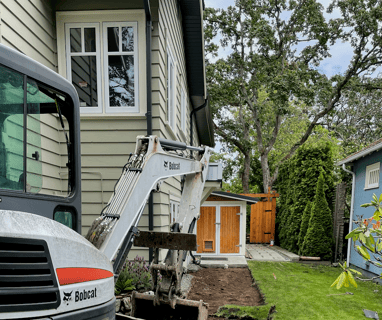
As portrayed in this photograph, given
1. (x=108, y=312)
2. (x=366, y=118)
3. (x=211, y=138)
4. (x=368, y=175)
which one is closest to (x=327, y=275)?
(x=368, y=175)

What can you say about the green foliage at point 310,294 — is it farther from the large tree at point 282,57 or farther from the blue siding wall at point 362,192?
the large tree at point 282,57

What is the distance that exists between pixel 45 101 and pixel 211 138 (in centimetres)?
1425

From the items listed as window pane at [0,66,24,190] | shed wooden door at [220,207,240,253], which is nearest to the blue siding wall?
shed wooden door at [220,207,240,253]

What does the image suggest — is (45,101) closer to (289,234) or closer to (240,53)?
(289,234)

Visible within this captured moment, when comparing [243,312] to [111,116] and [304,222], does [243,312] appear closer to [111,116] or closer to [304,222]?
[111,116]

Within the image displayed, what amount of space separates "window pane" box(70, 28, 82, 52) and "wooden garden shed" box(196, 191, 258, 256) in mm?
9541

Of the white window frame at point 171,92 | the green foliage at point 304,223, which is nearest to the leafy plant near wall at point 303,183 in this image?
the green foliage at point 304,223

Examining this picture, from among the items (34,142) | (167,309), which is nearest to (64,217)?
(34,142)

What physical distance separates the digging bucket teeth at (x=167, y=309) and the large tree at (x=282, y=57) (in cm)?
1691

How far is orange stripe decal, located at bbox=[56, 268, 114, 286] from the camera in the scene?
1.69 metres

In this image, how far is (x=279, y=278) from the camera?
9625mm

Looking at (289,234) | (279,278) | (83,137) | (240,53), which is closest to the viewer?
(83,137)

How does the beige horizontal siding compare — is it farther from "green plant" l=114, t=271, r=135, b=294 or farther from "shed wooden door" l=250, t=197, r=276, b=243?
"shed wooden door" l=250, t=197, r=276, b=243

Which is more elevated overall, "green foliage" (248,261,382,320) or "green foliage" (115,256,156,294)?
"green foliage" (115,256,156,294)
